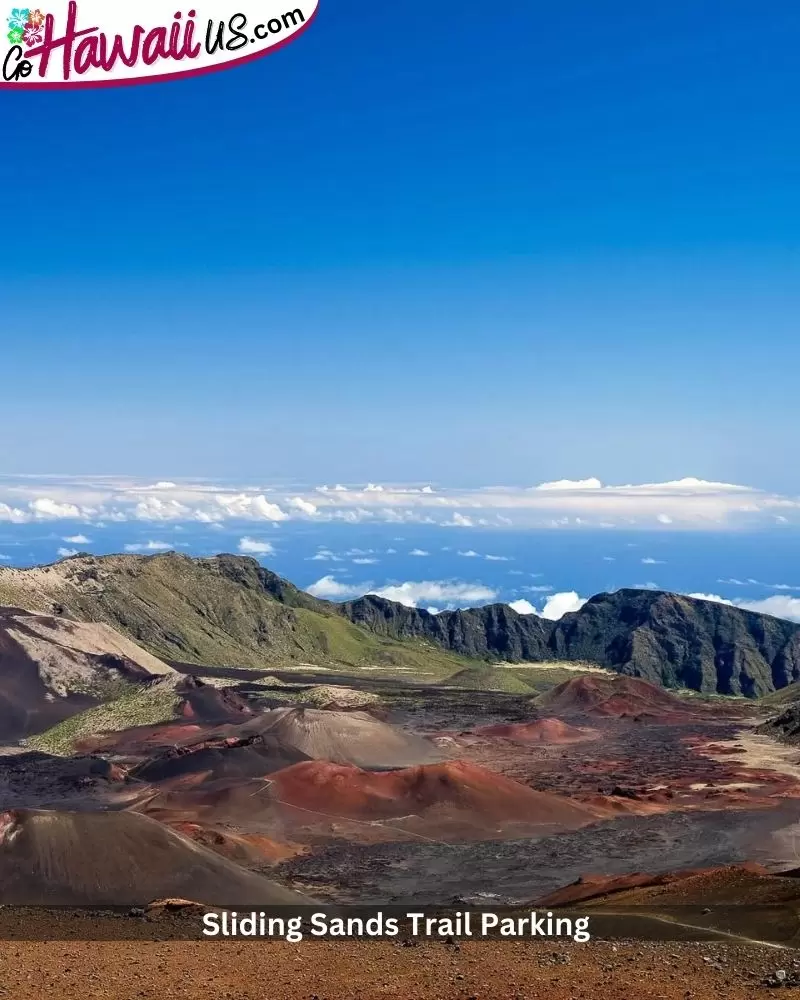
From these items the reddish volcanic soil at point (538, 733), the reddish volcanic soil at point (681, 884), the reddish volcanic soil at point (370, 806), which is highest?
the reddish volcanic soil at point (681, 884)

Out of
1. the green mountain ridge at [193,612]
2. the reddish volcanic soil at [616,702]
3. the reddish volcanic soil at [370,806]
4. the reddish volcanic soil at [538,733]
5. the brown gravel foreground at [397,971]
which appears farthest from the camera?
the green mountain ridge at [193,612]

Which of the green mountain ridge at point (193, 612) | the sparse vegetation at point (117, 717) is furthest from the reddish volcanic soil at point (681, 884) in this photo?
the green mountain ridge at point (193, 612)

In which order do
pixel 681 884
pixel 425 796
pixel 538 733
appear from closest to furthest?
pixel 681 884 → pixel 425 796 → pixel 538 733

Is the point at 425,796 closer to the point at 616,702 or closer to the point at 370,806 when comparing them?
the point at 370,806

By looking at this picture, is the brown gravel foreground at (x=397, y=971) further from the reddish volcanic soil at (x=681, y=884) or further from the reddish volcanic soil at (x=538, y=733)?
the reddish volcanic soil at (x=538, y=733)

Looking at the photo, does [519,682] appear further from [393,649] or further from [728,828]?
[728,828]

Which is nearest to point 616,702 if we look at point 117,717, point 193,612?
point 117,717

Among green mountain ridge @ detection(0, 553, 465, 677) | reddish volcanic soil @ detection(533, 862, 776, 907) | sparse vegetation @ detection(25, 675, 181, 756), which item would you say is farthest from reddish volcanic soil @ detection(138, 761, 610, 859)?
green mountain ridge @ detection(0, 553, 465, 677)
